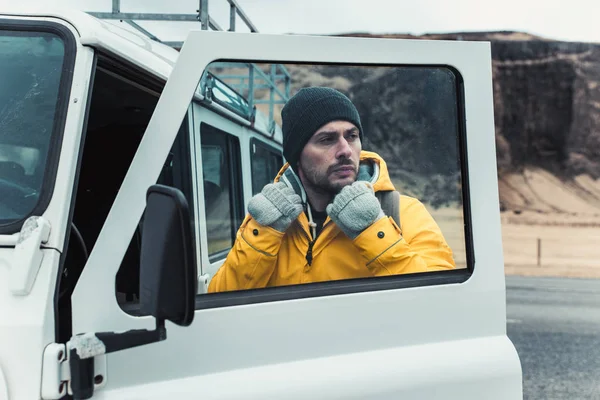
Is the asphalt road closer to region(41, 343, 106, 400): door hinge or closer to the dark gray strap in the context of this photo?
the dark gray strap

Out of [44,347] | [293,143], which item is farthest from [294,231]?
[44,347]

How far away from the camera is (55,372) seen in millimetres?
1336

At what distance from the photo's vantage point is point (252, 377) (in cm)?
157

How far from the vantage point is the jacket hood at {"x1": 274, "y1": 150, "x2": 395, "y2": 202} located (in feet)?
5.61

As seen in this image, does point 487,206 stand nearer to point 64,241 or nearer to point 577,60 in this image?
point 64,241

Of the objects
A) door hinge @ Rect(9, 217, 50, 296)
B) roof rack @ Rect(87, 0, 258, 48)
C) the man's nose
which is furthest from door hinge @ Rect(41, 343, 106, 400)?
roof rack @ Rect(87, 0, 258, 48)

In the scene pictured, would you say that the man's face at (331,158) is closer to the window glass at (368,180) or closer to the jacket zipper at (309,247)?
the window glass at (368,180)

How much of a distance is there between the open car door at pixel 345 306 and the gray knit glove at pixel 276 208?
15 centimetres

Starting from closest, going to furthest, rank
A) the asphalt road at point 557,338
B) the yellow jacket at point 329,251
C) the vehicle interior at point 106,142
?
the yellow jacket at point 329,251
the vehicle interior at point 106,142
the asphalt road at point 557,338

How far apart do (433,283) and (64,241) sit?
92 cm

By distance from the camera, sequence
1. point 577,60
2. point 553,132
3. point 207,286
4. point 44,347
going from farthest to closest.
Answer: point 577,60
point 553,132
point 207,286
point 44,347

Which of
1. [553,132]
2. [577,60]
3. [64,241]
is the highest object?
[577,60]

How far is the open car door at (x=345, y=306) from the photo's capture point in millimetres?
1494

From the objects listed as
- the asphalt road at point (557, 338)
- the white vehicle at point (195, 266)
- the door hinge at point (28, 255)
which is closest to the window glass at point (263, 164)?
the white vehicle at point (195, 266)
